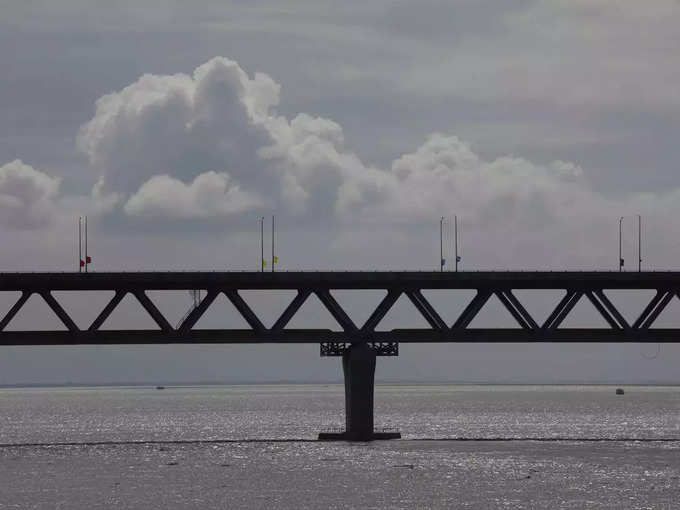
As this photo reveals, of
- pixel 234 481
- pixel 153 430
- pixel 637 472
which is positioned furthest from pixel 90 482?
pixel 153 430

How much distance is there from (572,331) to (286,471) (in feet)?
67.5

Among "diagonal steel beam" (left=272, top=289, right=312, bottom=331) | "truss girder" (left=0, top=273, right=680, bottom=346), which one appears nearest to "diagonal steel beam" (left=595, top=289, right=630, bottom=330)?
"truss girder" (left=0, top=273, right=680, bottom=346)

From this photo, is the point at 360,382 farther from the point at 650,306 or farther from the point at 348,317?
the point at 650,306

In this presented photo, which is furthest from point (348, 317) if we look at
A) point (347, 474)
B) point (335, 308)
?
point (347, 474)

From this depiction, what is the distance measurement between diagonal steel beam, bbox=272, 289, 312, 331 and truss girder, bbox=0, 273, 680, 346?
0.19 ft

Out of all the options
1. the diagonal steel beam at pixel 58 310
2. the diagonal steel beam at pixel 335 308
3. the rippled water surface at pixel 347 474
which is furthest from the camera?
the diagonal steel beam at pixel 335 308

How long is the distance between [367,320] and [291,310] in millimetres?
5181

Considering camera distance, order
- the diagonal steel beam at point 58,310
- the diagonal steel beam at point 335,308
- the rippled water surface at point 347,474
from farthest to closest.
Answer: the diagonal steel beam at point 335,308 → the diagonal steel beam at point 58,310 → the rippled water surface at point 347,474

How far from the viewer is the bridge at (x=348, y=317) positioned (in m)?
81.7

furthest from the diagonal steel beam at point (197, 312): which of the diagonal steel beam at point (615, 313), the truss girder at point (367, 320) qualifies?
the diagonal steel beam at point (615, 313)

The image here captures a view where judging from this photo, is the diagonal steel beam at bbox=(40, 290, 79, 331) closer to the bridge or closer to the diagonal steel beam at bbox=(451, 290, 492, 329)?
the bridge

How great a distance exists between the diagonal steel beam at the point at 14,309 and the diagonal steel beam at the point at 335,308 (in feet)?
56.5

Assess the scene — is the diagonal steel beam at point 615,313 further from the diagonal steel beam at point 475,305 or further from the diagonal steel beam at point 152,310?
the diagonal steel beam at point 152,310

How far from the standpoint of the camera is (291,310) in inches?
3253
